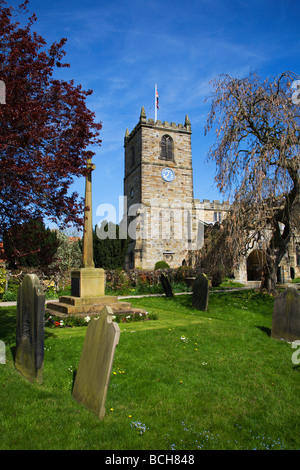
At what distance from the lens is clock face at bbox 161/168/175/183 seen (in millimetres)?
30297

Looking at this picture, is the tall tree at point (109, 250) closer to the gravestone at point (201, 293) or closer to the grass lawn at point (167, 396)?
the gravestone at point (201, 293)

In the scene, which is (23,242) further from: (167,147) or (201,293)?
(167,147)

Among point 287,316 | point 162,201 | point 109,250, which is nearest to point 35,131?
point 287,316

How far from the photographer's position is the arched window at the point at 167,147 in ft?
102

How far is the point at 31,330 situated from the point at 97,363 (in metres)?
1.50

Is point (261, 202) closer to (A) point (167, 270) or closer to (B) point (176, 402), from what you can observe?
(B) point (176, 402)

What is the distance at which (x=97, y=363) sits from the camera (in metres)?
3.57

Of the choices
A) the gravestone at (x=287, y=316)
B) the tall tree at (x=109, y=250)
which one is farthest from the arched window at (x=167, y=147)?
the gravestone at (x=287, y=316)

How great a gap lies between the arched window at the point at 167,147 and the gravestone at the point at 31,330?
27575 mm

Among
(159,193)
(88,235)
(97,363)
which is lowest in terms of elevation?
(97,363)

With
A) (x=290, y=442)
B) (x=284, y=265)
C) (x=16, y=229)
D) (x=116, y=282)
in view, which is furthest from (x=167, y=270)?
(x=290, y=442)

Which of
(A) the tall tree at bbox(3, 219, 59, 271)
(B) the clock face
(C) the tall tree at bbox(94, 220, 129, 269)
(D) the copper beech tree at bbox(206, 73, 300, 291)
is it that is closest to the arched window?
(B) the clock face

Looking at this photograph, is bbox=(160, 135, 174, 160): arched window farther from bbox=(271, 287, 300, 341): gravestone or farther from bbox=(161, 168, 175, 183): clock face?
bbox=(271, 287, 300, 341): gravestone

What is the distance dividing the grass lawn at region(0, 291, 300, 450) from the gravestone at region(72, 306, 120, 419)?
125mm
